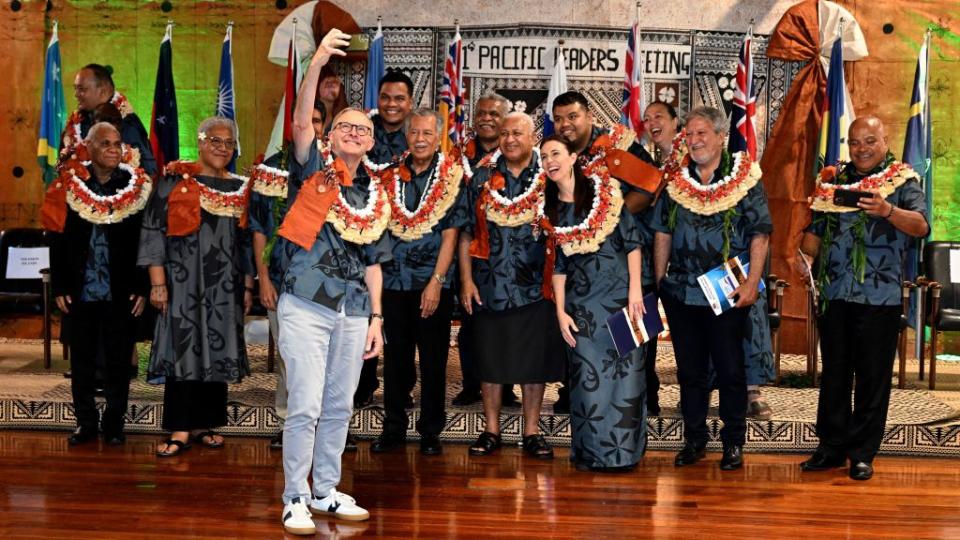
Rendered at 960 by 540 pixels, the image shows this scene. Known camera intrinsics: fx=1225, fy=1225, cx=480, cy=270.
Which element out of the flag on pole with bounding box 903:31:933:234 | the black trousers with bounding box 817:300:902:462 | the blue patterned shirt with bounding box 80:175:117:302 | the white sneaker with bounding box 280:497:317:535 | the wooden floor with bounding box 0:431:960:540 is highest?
the flag on pole with bounding box 903:31:933:234

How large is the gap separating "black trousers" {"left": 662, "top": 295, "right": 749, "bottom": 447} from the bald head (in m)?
0.79

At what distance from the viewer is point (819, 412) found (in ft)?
17.4

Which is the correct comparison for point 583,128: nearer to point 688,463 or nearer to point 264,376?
point 688,463

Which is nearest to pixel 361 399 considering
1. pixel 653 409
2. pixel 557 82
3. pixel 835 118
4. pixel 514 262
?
pixel 514 262

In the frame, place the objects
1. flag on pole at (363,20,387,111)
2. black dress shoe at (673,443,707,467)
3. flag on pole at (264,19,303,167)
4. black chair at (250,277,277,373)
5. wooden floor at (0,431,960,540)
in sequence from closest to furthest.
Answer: wooden floor at (0,431,960,540)
black dress shoe at (673,443,707,467)
black chair at (250,277,277,373)
flag on pole at (264,19,303,167)
flag on pole at (363,20,387,111)

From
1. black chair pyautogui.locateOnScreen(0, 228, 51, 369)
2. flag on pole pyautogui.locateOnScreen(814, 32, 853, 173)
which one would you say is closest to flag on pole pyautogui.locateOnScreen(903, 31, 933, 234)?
flag on pole pyautogui.locateOnScreen(814, 32, 853, 173)

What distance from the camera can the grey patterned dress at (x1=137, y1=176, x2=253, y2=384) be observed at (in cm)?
535

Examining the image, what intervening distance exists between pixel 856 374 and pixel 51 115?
5.78m

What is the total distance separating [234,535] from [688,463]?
2.13 meters

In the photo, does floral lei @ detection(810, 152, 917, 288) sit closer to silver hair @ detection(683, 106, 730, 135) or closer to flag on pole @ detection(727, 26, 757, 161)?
silver hair @ detection(683, 106, 730, 135)

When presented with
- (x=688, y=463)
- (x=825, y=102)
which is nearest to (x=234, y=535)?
(x=688, y=463)

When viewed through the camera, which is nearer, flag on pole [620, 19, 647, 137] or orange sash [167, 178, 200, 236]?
orange sash [167, 178, 200, 236]

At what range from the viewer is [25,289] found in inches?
312

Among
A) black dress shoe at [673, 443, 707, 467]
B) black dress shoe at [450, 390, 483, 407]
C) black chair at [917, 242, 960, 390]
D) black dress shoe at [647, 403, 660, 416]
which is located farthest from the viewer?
black chair at [917, 242, 960, 390]
